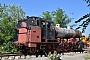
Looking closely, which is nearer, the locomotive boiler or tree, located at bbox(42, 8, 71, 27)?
the locomotive boiler

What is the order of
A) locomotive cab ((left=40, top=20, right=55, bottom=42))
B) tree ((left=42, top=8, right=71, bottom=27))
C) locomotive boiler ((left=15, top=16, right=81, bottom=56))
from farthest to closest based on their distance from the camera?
1. tree ((left=42, top=8, right=71, bottom=27))
2. locomotive cab ((left=40, top=20, right=55, bottom=42))
3. locomotive boiler ((left=15, top=16, right=81, bottom=56))

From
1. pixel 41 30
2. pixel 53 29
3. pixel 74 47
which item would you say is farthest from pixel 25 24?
pixel 74 47

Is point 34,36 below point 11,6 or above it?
below

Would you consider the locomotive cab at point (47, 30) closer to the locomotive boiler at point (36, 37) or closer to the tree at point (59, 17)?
the locomotive boiler at point (36, 37)

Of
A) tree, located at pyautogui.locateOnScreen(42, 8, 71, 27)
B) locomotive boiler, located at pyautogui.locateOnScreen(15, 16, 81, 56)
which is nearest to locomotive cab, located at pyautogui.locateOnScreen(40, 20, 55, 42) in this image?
locomotive boiler, located at pyautogui.locateOnScreen(15, 16, 81, 56)

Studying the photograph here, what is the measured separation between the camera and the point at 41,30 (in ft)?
55.7

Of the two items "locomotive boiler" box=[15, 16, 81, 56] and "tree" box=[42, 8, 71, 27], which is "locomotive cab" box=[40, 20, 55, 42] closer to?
"locomotive boiler" box=[15, 16, 81, 56]

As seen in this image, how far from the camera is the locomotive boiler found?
16.3 meters

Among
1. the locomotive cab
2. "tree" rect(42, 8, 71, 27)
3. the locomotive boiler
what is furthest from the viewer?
"tree" rect(42, 8, 71, 27)

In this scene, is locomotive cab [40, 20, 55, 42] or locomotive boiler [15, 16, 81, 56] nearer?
locomotive boiler [15, 16, 81, 56]

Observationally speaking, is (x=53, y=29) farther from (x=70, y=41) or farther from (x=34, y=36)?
(x=70, y=41)

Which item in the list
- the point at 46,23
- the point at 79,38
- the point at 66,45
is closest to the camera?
the point at 46,23

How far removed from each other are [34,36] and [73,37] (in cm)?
747

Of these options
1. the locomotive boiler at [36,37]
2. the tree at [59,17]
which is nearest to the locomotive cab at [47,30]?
the locomotive boiler at [36,37]
